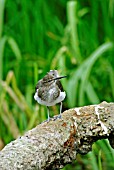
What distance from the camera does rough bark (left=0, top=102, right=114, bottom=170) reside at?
6.05ft

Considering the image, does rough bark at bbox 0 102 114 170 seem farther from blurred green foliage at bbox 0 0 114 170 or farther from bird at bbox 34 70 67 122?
blurred green foliage at bbox 0 0 114 170

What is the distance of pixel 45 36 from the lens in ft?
12.8

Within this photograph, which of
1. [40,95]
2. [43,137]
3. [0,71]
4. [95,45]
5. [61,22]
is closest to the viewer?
[43,137]

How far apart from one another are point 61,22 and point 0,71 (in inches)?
32.3

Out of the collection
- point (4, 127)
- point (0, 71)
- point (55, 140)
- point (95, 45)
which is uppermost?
point (95, 45)

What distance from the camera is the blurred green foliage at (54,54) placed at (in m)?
3.49

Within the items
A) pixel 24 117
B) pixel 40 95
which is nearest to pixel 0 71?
pixel 24 117

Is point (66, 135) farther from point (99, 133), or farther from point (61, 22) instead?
point (61, 22)

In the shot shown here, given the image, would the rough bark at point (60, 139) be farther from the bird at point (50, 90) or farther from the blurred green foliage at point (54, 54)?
the blurred green foliage at point (54, 54)

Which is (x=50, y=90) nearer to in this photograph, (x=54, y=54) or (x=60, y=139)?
(x=60, y=139)

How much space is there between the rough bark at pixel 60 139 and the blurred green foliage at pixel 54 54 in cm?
126

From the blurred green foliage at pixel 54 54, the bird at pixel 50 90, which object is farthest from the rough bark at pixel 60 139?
the blurred green foliage at pixel 54 54

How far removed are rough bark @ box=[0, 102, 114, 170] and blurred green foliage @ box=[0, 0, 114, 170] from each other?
4.13 feet

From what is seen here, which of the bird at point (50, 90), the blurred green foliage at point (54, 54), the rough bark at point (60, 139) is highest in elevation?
the blurred green foliage at point (54, 54)
